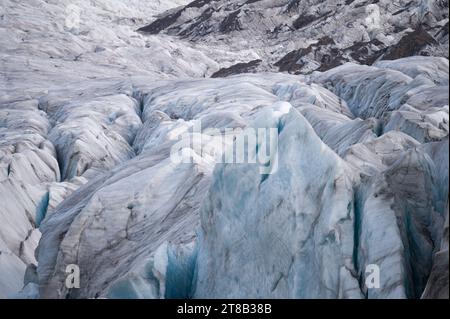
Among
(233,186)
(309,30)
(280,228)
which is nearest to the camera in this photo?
(280,228)

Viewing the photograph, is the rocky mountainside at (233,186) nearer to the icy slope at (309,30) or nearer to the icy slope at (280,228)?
the icy slope at (280,228)

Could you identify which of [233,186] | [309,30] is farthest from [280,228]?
[309,30]

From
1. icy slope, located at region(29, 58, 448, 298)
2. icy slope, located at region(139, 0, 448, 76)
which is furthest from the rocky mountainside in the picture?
icy slope, located at region(139, 0, 448, 76)

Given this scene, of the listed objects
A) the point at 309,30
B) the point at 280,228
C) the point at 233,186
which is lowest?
the point at 309,30

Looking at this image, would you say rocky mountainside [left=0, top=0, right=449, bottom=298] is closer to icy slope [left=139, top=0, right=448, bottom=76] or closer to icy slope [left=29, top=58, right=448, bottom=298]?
icy slope [left=29, top=58, right=448, bottom=298]

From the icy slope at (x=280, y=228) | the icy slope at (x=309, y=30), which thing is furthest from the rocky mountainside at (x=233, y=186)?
the icy slope at (x=309, y=30)

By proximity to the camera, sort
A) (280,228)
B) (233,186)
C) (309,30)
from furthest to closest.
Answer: (309,30) → (233,186) → (280,228)

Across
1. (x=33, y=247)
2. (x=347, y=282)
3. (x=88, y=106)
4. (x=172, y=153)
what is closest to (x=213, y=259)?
(x=347, y=282)

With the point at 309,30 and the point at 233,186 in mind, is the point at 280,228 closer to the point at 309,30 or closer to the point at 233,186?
the point at 233,186
